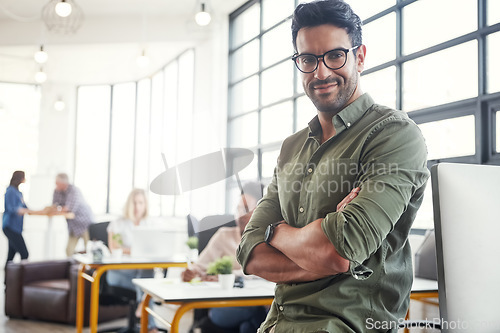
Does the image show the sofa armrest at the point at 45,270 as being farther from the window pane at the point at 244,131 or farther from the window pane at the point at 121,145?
the window pane at the point at 121,145

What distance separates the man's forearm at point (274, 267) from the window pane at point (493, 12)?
2.69 meters

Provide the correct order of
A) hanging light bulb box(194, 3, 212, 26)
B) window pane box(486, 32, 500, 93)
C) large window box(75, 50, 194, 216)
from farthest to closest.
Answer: large window box(75, 50, 194, 216), hanging light bulb box(194, 3, 212, 26), window pane box(486, 32, 500, 93)

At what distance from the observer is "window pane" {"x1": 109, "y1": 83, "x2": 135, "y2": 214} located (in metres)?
10.6

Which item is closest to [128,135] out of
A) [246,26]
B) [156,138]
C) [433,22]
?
[156,138]

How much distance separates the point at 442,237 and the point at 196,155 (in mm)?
6710

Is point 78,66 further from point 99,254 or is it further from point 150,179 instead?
point 99,254

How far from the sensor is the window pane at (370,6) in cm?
462

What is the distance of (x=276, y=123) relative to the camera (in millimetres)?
6469

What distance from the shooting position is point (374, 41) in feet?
15.5

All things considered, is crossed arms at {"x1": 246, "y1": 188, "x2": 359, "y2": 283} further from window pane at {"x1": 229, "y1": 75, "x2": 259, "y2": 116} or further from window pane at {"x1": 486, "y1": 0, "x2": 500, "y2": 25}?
window pane at {"x1": 229, "y1": 75, "x2": 259, "y2": 116}

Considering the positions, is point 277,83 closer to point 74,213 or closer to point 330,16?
point 74,213

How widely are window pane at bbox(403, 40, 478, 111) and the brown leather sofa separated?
11.1 feet

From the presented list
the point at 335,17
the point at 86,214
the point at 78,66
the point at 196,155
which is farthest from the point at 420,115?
the point at 78,66

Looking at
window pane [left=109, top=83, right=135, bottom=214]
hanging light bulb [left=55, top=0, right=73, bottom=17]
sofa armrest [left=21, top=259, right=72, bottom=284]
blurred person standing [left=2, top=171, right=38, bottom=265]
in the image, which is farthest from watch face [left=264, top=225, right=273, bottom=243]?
window pane [left=109, top=83, right=135, bottom=214]
